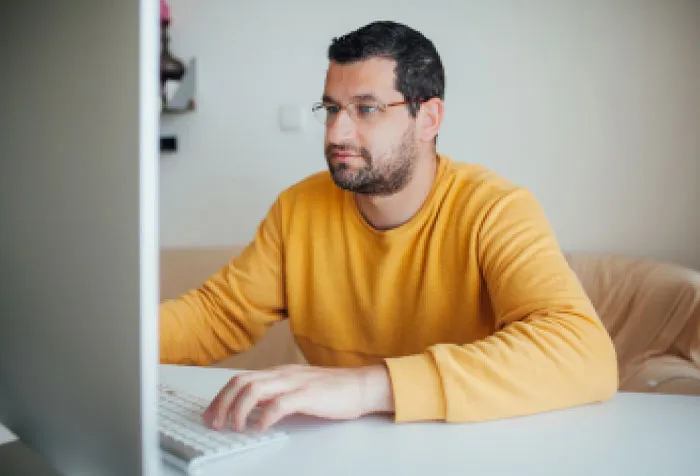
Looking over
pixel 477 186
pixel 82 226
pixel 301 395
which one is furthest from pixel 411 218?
pixel 82 226

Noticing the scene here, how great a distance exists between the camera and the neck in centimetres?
145

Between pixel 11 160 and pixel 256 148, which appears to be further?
pixel 256 148

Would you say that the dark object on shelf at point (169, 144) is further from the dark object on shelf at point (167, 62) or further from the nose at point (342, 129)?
the nose at point (342, 129)

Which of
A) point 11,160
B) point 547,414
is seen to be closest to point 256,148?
point 547,414

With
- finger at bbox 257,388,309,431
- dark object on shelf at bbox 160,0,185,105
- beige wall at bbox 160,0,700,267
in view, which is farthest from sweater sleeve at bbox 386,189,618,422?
dark object on shelf at bbox 160,0,185,105

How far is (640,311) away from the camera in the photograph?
6.28 ft

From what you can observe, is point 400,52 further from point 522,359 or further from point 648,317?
point 648,317

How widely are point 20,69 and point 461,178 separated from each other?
1033mm

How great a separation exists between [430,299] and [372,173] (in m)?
0.28

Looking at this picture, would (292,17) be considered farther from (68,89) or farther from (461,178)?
(68,89)

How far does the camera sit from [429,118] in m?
1.58

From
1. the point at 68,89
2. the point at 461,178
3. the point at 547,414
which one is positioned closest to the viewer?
the point at 68,89

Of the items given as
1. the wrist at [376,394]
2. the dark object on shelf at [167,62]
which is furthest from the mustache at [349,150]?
the dark object on shelf at [167,62]

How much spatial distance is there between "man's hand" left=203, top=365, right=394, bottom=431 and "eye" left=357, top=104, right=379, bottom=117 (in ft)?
2.34
